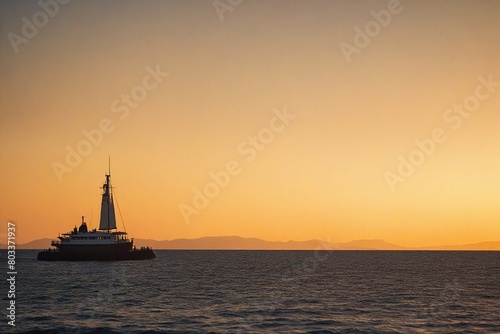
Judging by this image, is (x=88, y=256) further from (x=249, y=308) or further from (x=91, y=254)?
(x=249, y=308)

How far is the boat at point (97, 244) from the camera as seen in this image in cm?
13038

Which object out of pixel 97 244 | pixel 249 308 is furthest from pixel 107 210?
pixel 249 308

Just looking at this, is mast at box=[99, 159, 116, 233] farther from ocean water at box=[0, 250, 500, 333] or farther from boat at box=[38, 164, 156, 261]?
ocean water at box=[0, 250, 500, 333]

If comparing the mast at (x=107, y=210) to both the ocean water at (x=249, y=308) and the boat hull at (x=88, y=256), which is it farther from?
the ocean water at (x=249, y=308)

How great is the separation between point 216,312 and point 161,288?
75.7ft

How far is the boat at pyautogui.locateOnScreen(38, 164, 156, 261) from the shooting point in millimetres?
130375

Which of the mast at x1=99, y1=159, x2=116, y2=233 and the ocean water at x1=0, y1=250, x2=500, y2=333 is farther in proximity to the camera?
the mast at x1=99, y1=159, x2=116, y2=233

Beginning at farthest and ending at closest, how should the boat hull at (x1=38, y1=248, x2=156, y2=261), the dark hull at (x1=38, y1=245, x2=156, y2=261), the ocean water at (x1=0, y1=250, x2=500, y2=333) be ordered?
the boat hull at (x1=38, y1=248, x2=156, y2=261) → the dark hull at (x1=38, y1=245, x2=156, y2=261) → the ocean water at (x1=0, y1=250, x2=500, y2=333)

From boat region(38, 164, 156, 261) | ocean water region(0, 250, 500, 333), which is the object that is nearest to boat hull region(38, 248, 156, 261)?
boat region(38, 164, 156, 261)

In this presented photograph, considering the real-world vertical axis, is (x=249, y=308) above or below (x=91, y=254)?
below

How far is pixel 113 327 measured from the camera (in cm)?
3891

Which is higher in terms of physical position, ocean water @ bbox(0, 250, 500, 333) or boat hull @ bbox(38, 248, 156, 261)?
boat hull @ bbox(38, 248, 156, 261)

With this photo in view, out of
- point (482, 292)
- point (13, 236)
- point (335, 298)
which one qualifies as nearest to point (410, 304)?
point (335, 298)

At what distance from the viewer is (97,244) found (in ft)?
428
